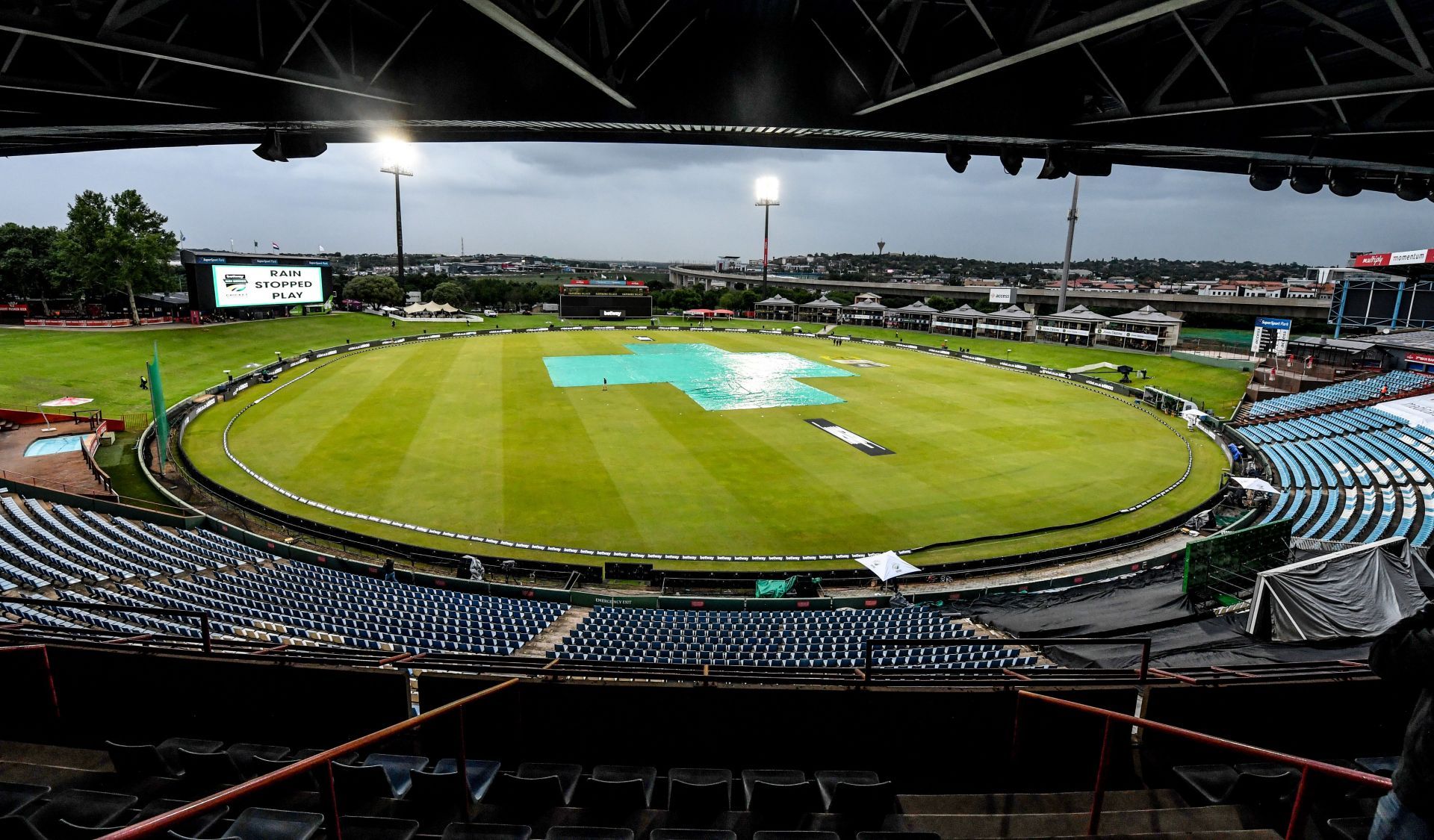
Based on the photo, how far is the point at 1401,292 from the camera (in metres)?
50.6

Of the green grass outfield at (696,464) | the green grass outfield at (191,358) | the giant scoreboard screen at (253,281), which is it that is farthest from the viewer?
the giant scoreboard screen at (253,281)

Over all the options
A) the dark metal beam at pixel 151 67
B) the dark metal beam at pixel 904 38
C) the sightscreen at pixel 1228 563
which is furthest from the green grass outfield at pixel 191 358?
the dark metal beam at pixel 904 38

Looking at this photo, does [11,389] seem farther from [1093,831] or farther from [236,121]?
[1093,831]

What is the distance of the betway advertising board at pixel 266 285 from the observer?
69000 mm

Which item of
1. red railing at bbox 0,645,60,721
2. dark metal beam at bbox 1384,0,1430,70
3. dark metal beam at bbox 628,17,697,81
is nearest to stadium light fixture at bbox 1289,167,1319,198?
dark metal beam at bbox 1384,0,1430,70

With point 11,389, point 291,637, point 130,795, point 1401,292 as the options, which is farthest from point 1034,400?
point 11,389

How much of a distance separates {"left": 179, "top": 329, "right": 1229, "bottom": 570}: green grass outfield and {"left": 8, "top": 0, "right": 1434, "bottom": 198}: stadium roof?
16.9 meters

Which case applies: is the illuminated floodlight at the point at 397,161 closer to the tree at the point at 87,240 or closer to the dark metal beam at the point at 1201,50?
the tree at the point at 87,240

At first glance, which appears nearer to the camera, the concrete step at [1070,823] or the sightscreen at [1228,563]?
the concrete step at [1070,823]

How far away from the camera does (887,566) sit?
2000cm

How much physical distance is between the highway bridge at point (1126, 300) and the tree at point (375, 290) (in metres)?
77.2

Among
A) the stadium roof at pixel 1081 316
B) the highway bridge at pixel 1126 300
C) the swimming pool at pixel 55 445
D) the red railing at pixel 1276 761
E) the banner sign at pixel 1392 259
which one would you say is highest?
the banner sign at pixel 1392 259

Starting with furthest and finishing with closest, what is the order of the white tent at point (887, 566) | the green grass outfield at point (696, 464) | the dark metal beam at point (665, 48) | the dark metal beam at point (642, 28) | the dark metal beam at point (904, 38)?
the green grass outfield at point (696, 464) → the white tent at point (887, 566) → the dark metal beam at point (665, 48) → the dark metal beam at point (642, 28) → the dark metal beam at point (904, 38)

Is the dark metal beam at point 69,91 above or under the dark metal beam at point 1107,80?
under
